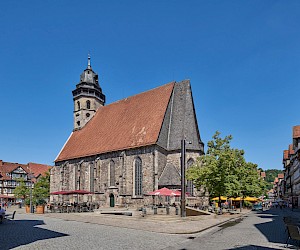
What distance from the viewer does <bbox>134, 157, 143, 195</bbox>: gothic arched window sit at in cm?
3981

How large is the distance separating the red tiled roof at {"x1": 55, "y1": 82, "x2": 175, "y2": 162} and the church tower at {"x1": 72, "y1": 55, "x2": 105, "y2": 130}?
1.45 meters

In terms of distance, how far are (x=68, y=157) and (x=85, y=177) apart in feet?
19.0

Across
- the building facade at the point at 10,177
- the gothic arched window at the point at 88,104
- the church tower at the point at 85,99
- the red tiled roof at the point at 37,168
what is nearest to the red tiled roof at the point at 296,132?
the church tower at the point at 85,99

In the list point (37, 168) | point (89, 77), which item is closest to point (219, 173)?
point (89, 77)

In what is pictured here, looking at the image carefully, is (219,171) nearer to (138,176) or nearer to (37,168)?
(138,176)

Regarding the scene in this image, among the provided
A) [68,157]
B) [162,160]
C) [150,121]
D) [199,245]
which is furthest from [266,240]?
[68,157]

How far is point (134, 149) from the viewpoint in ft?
134

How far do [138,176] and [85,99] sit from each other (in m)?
22.4

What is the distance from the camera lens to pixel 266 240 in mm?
12469

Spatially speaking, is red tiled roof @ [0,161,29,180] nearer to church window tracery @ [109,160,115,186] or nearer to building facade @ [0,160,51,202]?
building facade @ [0,160,51,202]

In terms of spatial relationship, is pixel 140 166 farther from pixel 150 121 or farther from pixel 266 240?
pixel 266 240

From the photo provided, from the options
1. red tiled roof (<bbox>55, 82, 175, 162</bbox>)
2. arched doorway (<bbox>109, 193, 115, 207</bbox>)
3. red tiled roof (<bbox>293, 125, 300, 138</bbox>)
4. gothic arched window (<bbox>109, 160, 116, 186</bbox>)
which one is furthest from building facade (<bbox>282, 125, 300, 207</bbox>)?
arched doorway (<bbox>109, 193, 115, 207</bbox>)

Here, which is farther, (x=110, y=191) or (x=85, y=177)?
(x=85, y=177)

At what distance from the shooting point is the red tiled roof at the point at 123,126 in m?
41.7
